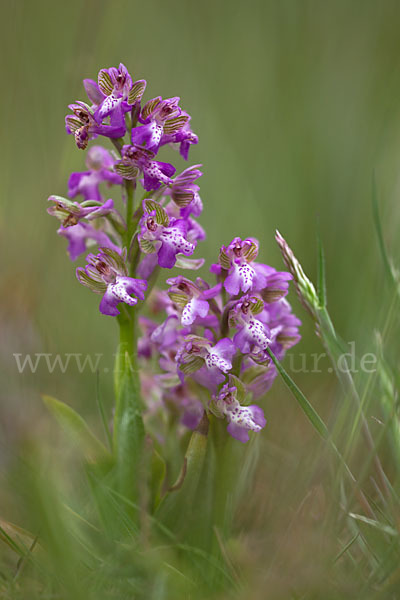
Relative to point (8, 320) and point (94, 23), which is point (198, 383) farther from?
point (94, 23)

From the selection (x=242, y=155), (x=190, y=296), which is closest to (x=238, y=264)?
(x=190, y=296)

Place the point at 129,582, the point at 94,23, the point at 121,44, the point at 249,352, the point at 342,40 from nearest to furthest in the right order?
1. the point at 129,582
2. the point at 249,352
3. the point at 94,23
4. the point at 342,40
5. the point at 121,44

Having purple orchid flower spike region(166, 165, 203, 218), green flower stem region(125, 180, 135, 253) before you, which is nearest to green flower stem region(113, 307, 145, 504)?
green flower stem region(125, 180, 135, 253)

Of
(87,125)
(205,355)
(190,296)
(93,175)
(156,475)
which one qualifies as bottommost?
(156,475)

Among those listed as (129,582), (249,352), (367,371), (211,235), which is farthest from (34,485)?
(211,235)

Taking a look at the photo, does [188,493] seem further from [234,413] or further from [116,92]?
[116,92]

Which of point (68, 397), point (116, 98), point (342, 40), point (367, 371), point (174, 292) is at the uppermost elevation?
point (342, 40)

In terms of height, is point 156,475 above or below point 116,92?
below

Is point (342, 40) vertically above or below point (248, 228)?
above
